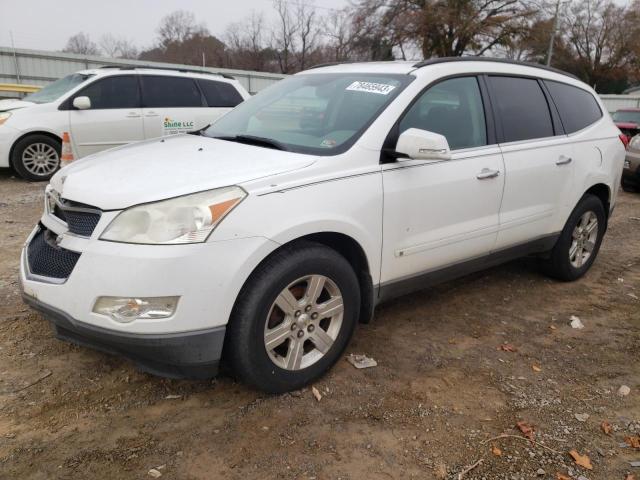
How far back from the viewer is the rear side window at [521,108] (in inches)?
154

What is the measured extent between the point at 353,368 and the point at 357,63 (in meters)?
2.23

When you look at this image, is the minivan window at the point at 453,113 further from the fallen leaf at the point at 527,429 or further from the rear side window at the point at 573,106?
the fallen leaf at the point at 527,429

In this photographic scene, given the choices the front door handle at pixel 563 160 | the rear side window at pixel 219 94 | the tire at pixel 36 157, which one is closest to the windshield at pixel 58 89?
the tire at pixel 36 157

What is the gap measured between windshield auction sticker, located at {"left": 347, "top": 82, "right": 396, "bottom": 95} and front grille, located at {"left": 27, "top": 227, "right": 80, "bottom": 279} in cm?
198

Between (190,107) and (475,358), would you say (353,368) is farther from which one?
(190,107)

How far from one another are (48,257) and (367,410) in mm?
1812

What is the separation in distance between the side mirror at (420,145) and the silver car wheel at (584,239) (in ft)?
7.72

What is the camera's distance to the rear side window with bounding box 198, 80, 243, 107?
927 centimetres

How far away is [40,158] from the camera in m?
8.30

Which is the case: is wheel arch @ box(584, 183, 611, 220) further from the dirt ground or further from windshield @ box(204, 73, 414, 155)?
windshield @ box(204, 73, 414, 155)

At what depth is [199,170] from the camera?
2.74 m

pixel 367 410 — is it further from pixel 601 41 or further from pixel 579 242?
pixel 601 41

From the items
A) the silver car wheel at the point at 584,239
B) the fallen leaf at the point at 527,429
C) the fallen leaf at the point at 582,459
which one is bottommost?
the fallen leaf at the point at 582,459

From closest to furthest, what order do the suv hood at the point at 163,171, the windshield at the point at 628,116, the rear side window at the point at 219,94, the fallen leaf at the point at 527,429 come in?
the suv hood at the point at 163,171 < the fallen leaf at the point at 527,429 < the rear side window at the point at 219,94 < the windshield at the point at 628,116
